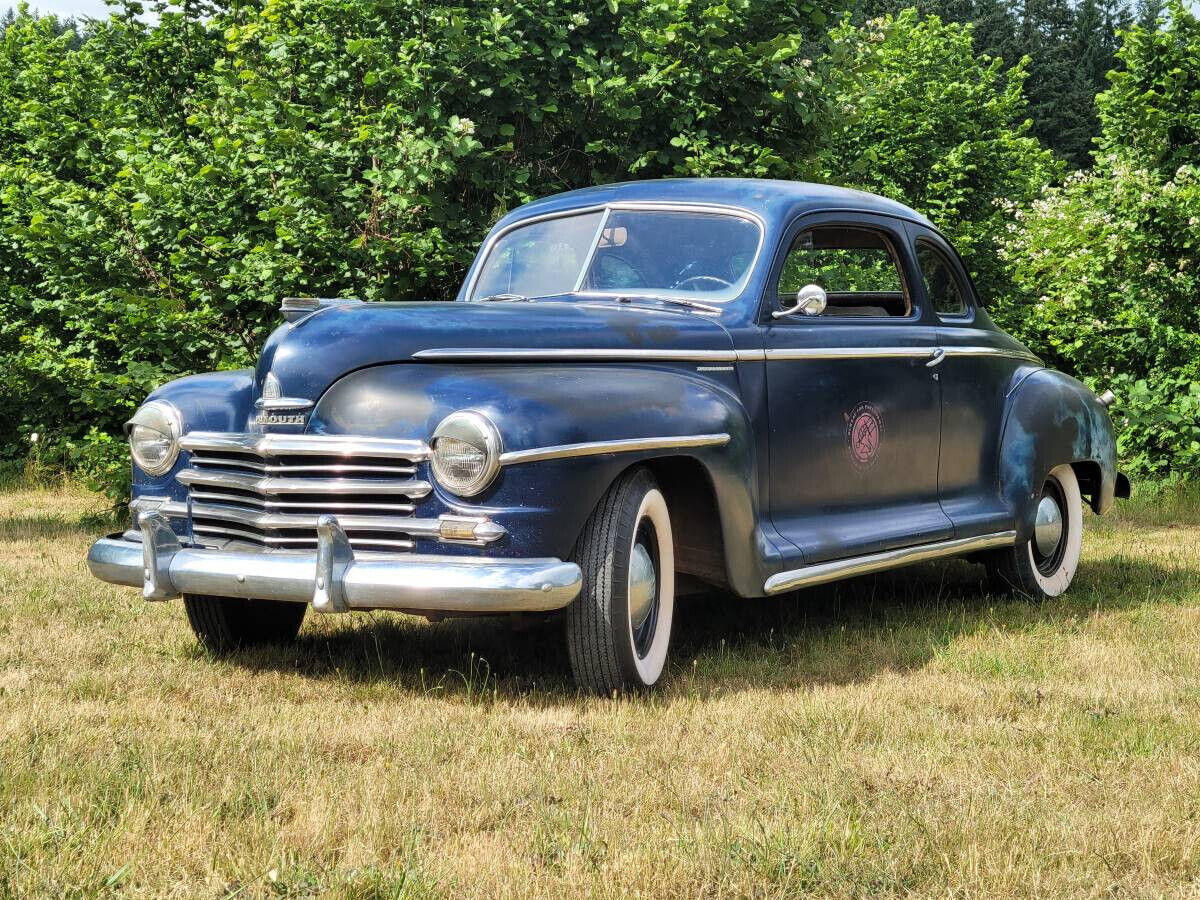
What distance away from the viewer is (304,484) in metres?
4.20

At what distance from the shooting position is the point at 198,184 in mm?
8234

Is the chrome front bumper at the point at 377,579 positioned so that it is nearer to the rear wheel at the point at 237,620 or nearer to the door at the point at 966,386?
the rear wheel at the point at 237,620

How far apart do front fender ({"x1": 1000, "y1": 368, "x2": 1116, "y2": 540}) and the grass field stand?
0.67m

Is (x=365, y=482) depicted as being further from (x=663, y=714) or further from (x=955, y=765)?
(x=955, y=765)

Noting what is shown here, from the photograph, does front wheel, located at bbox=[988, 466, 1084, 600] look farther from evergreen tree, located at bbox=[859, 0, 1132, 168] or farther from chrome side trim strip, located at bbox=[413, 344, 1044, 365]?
evergreen tree, located at bbox=[859, 0, 1132, 168]

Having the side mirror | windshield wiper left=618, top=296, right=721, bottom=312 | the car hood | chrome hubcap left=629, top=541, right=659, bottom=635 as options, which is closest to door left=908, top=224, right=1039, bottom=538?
the side mirror

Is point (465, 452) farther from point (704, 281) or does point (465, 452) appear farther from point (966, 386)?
point (966, 386)

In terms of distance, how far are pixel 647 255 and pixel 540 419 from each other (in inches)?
60.8

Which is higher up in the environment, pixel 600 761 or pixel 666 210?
pixel 666 210

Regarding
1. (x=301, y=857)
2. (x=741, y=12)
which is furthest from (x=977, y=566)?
(x=301, y=857)

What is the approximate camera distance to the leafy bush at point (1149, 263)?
35.0 feet

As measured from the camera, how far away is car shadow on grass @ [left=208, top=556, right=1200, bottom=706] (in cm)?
466

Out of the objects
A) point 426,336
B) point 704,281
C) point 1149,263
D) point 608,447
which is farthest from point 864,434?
point 1149,263

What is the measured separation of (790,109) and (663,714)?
5.22 meters
